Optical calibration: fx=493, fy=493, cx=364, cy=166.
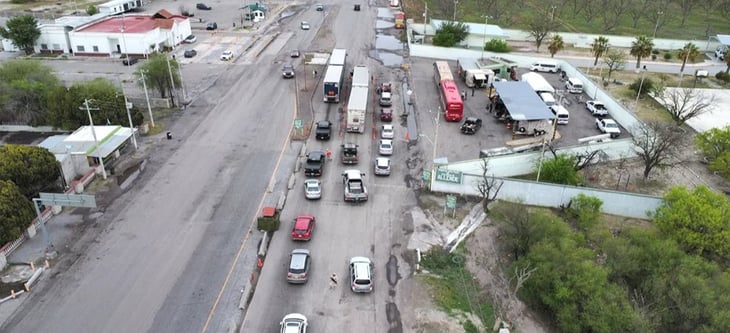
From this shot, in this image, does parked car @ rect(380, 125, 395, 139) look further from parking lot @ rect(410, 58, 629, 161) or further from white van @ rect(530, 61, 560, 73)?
white van @ rect(530, 61, 560, 73)

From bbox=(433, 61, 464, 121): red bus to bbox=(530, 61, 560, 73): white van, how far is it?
16375mm

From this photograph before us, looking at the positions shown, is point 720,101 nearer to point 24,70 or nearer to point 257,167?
point 257,167

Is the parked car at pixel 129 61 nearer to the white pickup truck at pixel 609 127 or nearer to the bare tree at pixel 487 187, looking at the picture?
the bare tree at pixel 487 187

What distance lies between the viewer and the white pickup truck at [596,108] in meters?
56.8

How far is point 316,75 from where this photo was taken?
70000 mm

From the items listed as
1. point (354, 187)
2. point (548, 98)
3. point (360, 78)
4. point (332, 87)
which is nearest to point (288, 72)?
point (332, 87)

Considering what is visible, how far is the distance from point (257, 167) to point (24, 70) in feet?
96.2

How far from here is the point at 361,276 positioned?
29469 millimetres

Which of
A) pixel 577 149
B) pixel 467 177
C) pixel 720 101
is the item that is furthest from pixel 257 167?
pixel 720 101

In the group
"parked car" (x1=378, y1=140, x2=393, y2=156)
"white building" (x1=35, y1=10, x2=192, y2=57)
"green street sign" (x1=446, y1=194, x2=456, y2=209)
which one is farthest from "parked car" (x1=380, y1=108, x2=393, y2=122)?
"white building" (x1=35, y1=10, x2=192, y2=57)

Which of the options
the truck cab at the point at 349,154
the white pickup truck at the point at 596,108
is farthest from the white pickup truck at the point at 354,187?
the white pickup truck at the point at 596,108

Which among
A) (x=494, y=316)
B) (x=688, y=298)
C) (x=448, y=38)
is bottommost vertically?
(x=494, y=316)

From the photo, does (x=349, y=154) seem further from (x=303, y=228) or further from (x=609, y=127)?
(x=609, y=127)

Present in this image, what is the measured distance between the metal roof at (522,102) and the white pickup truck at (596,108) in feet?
25.0
